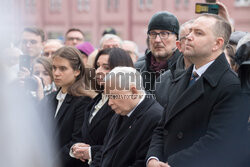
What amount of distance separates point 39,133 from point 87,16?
38877 mm

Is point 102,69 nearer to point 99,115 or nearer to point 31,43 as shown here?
point 99,115

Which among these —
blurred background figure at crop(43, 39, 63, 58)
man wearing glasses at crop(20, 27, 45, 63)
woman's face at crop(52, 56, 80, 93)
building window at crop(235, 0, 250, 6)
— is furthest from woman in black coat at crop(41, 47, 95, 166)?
building window at crop(235, 0, 250, 6)

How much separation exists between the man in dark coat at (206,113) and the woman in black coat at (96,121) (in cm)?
111

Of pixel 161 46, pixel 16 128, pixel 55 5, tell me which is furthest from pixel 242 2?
pixel 16 128

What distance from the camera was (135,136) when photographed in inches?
127

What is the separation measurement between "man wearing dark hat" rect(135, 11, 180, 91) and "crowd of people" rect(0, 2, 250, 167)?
1cm

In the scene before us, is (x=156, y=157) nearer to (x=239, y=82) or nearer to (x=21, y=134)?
(x=239, y=82)

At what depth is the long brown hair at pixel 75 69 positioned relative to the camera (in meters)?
4.47

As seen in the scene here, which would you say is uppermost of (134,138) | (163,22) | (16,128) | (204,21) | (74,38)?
(204,21)

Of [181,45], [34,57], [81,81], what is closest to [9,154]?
[181,45]

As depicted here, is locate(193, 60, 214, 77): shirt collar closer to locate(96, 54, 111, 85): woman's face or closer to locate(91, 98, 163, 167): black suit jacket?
locate(91, 98, 163, 167): black suit jacket


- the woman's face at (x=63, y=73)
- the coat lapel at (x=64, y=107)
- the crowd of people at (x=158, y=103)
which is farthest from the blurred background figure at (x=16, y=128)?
the woman's face at (x=63, y=73)

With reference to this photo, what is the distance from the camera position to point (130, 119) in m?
3.31

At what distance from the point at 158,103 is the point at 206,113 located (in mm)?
843
